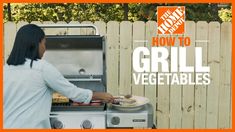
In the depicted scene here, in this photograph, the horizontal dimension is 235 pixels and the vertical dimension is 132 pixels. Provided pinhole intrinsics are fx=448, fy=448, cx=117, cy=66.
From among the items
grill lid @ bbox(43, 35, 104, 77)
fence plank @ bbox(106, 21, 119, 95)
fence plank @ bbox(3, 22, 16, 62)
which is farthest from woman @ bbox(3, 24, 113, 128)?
fence plank @ bbox(3, 22, 16, 62)

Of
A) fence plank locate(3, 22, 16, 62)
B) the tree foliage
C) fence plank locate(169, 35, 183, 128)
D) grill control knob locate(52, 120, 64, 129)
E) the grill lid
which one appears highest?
the tree foliage

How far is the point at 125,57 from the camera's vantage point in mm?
5727

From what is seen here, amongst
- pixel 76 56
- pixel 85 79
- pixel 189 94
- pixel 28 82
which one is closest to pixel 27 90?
pixel 28 82

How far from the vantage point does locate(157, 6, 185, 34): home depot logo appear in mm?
5895

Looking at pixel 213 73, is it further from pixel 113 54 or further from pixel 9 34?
pixel 9 34

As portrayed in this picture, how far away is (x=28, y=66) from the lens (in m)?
2.91

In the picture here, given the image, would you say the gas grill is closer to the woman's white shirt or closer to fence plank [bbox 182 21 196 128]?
the woman's white shirt

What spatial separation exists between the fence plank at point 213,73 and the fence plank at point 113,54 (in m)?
1.21

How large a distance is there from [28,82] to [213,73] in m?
3.49

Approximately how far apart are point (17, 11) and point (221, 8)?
4289 mm

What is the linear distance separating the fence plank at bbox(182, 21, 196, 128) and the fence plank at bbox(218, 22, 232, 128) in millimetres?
376

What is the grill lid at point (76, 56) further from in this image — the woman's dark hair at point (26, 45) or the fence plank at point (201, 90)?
the fence plank at point (201, 90)

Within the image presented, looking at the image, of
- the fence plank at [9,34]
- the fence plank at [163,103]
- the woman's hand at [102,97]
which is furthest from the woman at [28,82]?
the fence plank at [163,103]

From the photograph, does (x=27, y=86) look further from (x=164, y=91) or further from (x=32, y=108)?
(x=164, y=91)
